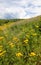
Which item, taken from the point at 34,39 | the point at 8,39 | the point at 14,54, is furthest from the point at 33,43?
the point at 14,54

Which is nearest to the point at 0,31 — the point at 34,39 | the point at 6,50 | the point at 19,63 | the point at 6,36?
the point at 6,36

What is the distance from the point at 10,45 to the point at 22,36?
2.00m

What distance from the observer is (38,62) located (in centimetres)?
839

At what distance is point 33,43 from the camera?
9859 millimetres

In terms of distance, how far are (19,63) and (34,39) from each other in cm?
239

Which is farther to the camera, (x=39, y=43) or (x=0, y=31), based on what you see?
(x=0, y=31)

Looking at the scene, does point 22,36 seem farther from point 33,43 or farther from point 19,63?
point 19,63

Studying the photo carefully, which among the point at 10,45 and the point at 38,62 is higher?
the point at 10,45

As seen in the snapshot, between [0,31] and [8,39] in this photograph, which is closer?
[8,39]

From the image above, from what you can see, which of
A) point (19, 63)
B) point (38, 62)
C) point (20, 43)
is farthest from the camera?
point (20, 43)

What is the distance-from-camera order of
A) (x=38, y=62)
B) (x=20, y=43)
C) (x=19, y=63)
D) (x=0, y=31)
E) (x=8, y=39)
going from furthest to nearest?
1. (x=0, y=31)
2. (x=8, y=39)
3. (x=20, y=43)
4. (x=38, y=62)
5. (x=19, y=63)

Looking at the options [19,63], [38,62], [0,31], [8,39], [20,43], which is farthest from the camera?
[0,31]

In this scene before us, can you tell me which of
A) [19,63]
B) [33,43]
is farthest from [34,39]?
[19,63]

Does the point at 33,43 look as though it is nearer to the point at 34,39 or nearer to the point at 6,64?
the point at 34,39
